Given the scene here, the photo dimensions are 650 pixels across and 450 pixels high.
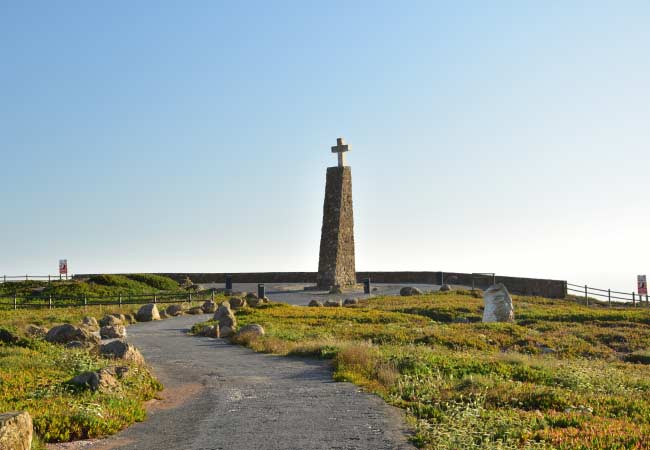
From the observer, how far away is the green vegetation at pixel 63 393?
11.2 metres

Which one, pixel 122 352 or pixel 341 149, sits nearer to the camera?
pixel 122 352

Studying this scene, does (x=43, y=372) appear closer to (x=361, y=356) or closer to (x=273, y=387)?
(x=273, y=387)

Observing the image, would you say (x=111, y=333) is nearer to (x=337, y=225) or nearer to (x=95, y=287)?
(x=95, y=287)

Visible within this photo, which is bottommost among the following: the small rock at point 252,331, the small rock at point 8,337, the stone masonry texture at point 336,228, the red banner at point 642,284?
the small rock at point 252,331

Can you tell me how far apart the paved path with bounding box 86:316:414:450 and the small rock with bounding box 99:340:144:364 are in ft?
2.53

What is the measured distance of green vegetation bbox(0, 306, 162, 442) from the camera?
11.2 meters

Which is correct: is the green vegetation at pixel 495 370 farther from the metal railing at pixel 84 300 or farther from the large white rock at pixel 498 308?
the metal railing at pixel 84 300

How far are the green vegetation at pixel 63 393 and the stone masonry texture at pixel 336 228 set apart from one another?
3519 centimetres

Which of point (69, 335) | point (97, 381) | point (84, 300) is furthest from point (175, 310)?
point (97, 381)

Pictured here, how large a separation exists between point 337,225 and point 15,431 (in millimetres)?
46299

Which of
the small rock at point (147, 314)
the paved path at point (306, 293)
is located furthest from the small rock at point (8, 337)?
the paved path at point (306, 293)

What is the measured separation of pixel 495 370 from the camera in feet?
56.0

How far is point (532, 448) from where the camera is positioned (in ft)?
30.9

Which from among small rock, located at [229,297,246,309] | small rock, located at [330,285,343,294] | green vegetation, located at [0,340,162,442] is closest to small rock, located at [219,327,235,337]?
green vegetation, located at [0,340,162,442]
